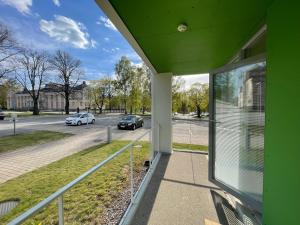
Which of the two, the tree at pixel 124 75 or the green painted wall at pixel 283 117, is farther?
the tree at pixel 124 75

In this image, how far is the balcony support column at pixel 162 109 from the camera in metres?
4.96

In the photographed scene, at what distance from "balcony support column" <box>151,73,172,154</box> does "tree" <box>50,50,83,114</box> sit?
87.4 feet

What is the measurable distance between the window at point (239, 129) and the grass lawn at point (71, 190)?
1.91 m

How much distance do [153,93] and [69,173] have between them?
3004 millimetres

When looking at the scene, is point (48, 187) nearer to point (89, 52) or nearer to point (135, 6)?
point (135, 6)

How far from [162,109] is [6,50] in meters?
16.8

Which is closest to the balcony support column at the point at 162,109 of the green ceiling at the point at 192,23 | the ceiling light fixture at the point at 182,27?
the green ceiling at the point at 192,23

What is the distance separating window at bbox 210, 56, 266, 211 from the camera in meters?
2.00

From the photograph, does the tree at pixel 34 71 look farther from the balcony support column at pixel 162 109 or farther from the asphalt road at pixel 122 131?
the balcony support column at pixel 162 109

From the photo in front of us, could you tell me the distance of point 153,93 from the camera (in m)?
4.96

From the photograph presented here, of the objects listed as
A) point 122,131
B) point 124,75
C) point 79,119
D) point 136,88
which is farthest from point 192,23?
point 124,75

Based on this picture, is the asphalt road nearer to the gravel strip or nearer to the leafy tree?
the gravel strip

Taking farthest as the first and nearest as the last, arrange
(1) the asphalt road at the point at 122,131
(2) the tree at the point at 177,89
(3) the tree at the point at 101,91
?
(3) the tree at the point at 101,91 < (2) the tree at the point at 177,89 < (1) the asphalt road at the point at 122,131

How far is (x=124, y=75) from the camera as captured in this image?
77.3 ft
